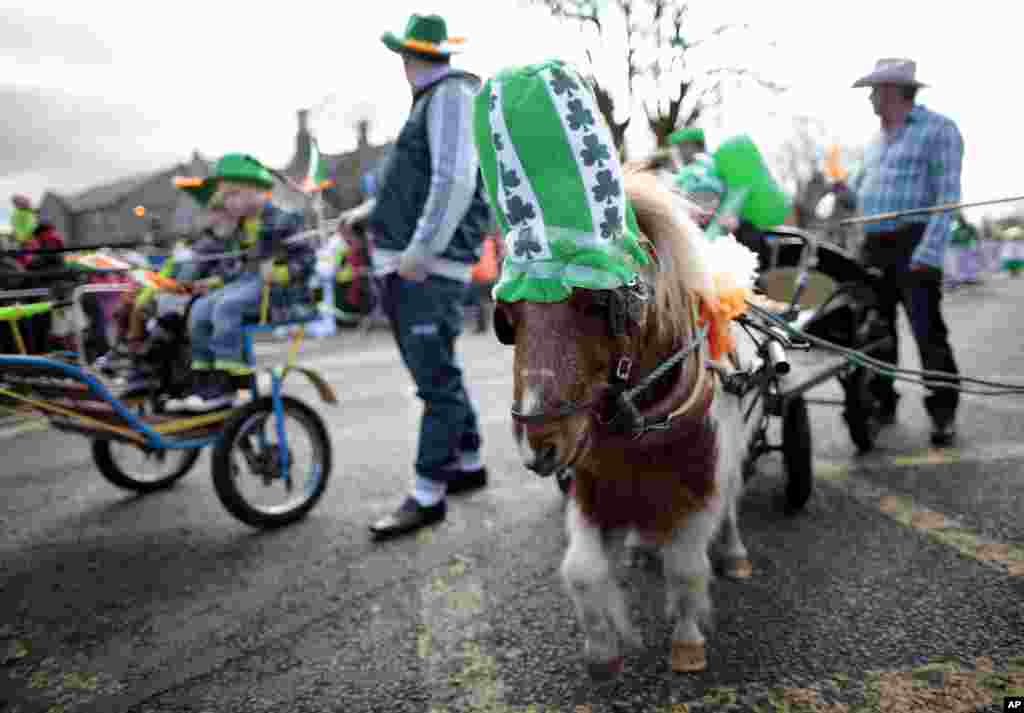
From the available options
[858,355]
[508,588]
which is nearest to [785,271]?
[858,355]

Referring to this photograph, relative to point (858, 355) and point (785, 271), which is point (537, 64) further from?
point (785, 271)

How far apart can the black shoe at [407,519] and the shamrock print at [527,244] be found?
87.3 inches

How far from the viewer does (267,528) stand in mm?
3711

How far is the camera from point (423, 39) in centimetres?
338

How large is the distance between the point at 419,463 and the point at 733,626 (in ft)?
5.84

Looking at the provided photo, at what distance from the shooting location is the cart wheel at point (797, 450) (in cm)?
337

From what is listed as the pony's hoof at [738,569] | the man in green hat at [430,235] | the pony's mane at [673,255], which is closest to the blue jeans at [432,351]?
the man in green hat at [430,235]

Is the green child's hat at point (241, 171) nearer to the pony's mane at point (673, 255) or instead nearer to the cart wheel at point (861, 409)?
the pony's mane at point (673, 255)

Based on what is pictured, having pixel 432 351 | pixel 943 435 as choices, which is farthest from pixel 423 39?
pixel 943 435

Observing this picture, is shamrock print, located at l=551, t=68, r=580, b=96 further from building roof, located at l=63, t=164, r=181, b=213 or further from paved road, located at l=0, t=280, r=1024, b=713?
building roof, located at l=63, t=164, r=181, b=213

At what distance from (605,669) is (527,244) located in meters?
1.34

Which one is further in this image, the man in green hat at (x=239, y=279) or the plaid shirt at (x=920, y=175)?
the plaid shirt at (x=920, y=175)

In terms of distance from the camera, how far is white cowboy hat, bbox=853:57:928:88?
431 cm

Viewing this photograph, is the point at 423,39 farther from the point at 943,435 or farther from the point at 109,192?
the point at 109,192
